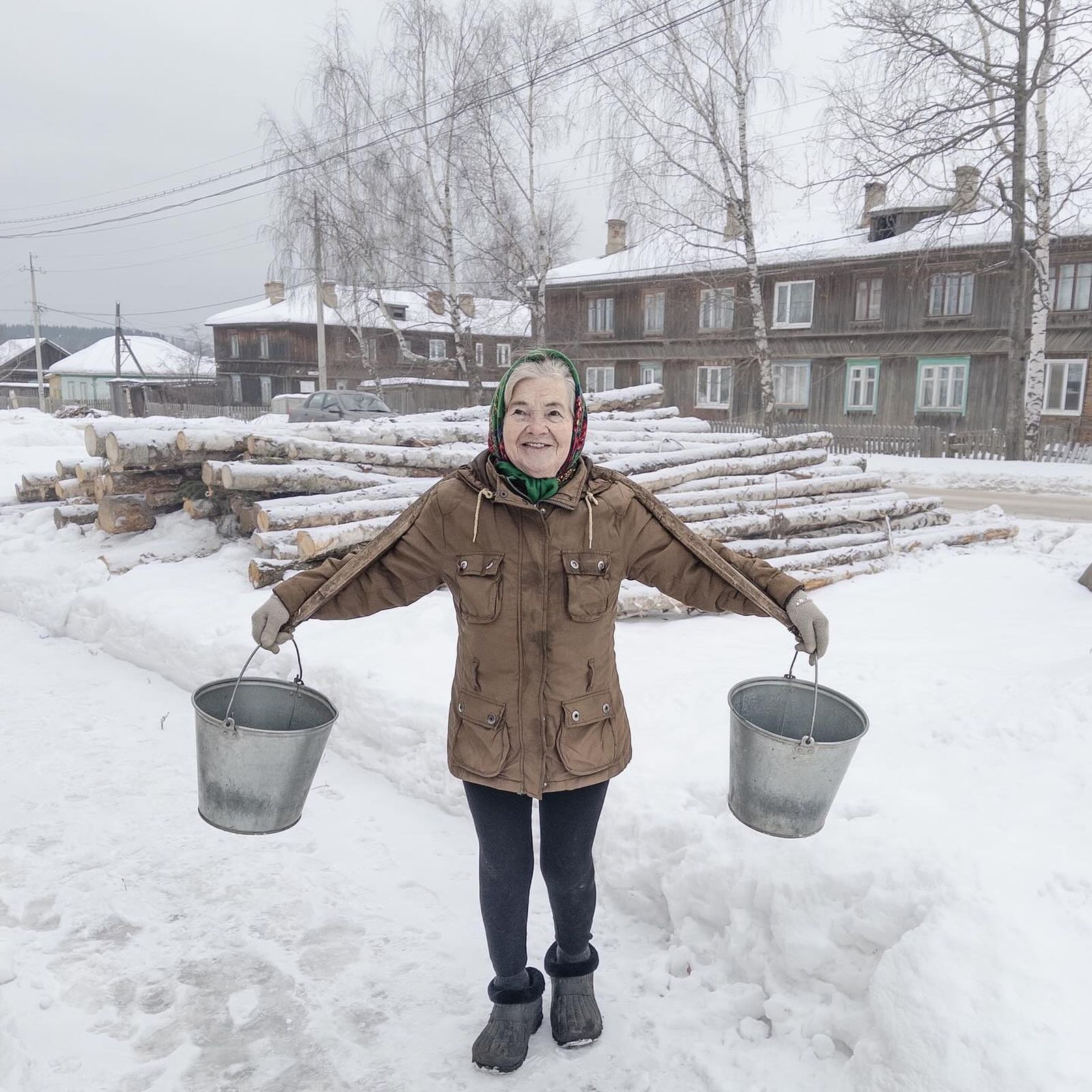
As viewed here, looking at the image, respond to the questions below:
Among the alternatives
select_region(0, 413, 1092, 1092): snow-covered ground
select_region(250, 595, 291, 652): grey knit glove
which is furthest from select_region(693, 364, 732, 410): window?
select_region(250, 595, 291, 652): grey knit glove

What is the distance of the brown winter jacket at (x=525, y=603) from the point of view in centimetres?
242

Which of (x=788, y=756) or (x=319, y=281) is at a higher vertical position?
(x=319, y=281)

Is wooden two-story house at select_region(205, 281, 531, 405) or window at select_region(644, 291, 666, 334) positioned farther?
wooden two-story house at select_region(205, 281, 531, 405)

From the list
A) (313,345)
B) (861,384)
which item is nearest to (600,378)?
(861,384)

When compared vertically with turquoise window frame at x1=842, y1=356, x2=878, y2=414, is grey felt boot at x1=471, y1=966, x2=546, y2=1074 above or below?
below

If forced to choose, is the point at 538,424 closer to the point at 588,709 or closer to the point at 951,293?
the point at 588,709

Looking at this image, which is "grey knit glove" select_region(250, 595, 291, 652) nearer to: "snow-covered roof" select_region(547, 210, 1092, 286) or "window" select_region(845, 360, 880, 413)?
"snow-covered roof" select_region(547, 210, 1092, 286)

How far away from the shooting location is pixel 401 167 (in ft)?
82.6

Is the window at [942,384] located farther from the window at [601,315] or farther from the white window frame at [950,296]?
the window at [601,315]

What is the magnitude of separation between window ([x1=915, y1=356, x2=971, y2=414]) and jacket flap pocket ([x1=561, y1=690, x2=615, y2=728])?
26.5 m

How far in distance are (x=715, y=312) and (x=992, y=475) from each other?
1471 cm

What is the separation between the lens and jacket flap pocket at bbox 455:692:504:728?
7.99 ft

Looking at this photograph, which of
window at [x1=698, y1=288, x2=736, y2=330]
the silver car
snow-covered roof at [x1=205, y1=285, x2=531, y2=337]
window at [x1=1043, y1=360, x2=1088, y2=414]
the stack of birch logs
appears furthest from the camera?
snow-covered roof at [x1=205, y1=285, x2=531, y2=337]

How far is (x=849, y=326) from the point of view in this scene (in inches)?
1078
